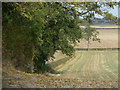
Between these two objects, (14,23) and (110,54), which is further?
(110,54)

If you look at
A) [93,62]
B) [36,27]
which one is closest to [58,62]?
[93,62]

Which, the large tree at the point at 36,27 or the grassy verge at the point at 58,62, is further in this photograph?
the grassy verge at the point at 58,62

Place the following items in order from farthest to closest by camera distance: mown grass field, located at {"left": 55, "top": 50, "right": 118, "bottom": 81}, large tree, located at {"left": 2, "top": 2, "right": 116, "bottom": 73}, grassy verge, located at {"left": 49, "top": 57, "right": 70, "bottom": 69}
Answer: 1. mown grass field, located at {"left": 55, "top": 50, "right": 118, "bottom": 81}
2. grassy verge, located at {"left": 49, "top": 57, "right": 70, "bottom": 69}
3. large tree, located at {"left": 2, "top": 2, "right": 116, "bottom": 73}

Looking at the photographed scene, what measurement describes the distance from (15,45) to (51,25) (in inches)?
115

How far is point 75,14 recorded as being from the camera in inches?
387

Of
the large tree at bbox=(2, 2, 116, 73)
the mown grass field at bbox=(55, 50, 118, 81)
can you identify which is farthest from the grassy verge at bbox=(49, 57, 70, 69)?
the large tree at bbox=(2, 2, 116, 73)

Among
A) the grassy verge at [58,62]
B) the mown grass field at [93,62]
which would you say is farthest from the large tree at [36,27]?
the mown grass field at [93,62]

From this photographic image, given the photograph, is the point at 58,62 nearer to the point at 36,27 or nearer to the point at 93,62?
the point at 93,62

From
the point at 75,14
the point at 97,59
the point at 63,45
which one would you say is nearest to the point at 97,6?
the point at 75,14

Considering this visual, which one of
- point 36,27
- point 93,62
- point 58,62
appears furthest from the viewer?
point 93,62

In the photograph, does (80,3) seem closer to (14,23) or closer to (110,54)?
(14,23)

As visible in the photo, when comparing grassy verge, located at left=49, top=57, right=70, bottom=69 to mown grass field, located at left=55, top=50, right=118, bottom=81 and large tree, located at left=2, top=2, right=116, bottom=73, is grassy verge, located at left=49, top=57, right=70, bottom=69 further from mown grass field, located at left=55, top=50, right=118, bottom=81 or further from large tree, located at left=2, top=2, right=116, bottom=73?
large tree, located at left=2, top=2, right=116, bottom=73

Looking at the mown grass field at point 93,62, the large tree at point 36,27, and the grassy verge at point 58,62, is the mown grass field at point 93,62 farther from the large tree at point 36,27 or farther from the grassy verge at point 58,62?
the large tree at point 36,27

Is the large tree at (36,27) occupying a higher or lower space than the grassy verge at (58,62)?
higher
